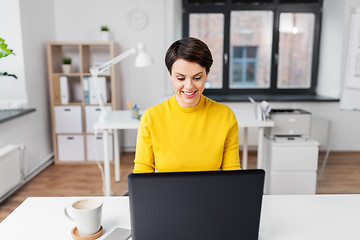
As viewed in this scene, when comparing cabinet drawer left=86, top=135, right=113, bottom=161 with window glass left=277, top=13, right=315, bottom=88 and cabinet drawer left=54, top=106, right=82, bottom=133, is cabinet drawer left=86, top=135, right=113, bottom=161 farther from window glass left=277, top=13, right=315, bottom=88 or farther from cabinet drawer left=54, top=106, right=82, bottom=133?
window glass left=277, top=13, right=315, bottom=88

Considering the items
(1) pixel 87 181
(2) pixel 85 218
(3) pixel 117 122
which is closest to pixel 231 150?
(2) pixel 85 218

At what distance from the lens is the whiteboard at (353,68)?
3.29 m

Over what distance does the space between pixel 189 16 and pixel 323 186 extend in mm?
2726

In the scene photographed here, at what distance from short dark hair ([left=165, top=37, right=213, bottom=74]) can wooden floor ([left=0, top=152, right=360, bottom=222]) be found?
2.34m

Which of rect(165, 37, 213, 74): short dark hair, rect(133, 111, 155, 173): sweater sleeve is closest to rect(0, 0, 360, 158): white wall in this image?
rect(133, 111, 155, 173): sweater sleeve

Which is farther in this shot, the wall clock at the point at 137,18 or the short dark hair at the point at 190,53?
the wall clock at the point at 137,18

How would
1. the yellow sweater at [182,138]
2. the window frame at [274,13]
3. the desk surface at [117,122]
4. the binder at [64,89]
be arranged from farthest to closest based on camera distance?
1. the window frame at [274,13]
2. the binder at [64,89]
3. the desk surface at [117,122]
4. the yellow sweater at [182,138]

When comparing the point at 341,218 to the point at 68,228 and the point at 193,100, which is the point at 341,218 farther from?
the point at 68,228

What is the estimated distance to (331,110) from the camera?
4.56 m

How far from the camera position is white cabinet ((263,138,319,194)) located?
3008 millimetres

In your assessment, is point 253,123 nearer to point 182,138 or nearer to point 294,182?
point 294,182

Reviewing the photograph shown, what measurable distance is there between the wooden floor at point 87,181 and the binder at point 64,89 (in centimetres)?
77

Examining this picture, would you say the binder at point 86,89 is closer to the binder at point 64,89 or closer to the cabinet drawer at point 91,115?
the cabinet drawer at point 91,115

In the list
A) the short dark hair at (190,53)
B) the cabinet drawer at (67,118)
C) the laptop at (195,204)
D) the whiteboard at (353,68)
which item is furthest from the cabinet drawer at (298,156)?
the cabinet drawer at (67,118)
